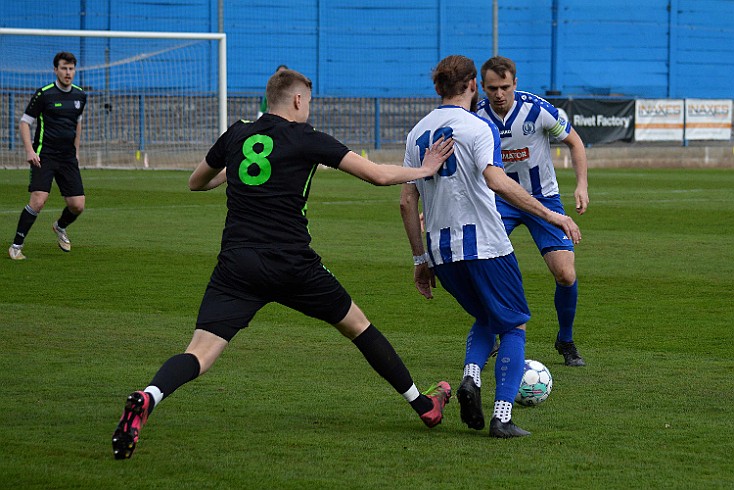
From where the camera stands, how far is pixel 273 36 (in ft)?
113

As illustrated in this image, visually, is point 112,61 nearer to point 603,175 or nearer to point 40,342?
point 603,175

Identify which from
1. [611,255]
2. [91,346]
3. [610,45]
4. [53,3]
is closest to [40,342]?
[91,346]

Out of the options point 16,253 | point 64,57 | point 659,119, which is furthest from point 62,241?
point 659,119

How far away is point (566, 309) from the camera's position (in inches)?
310

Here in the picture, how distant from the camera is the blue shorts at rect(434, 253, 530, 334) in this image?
5.92 meters

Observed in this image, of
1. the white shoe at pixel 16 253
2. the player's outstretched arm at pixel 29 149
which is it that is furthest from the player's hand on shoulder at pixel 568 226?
the player's outstretched arm at pixel 29 149

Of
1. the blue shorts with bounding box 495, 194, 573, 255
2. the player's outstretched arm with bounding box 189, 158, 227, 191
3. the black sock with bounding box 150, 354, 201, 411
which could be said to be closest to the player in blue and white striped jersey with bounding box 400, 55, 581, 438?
the player's outstretched arm with bounding box 189, 158, 227, 191

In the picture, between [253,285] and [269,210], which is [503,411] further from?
[269,210]

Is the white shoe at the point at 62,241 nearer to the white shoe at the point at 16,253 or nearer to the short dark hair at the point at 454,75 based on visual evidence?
the white shoe at the point at 16,253

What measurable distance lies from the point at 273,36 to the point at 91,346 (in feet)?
88.5

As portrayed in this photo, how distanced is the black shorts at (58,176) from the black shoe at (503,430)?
8852mm

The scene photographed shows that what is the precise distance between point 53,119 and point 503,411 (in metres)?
9.17

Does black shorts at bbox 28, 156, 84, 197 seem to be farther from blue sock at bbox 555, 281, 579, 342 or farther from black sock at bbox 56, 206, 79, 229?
blue sock at bbox 555, 281, 579, 342

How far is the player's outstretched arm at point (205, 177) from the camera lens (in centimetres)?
580
